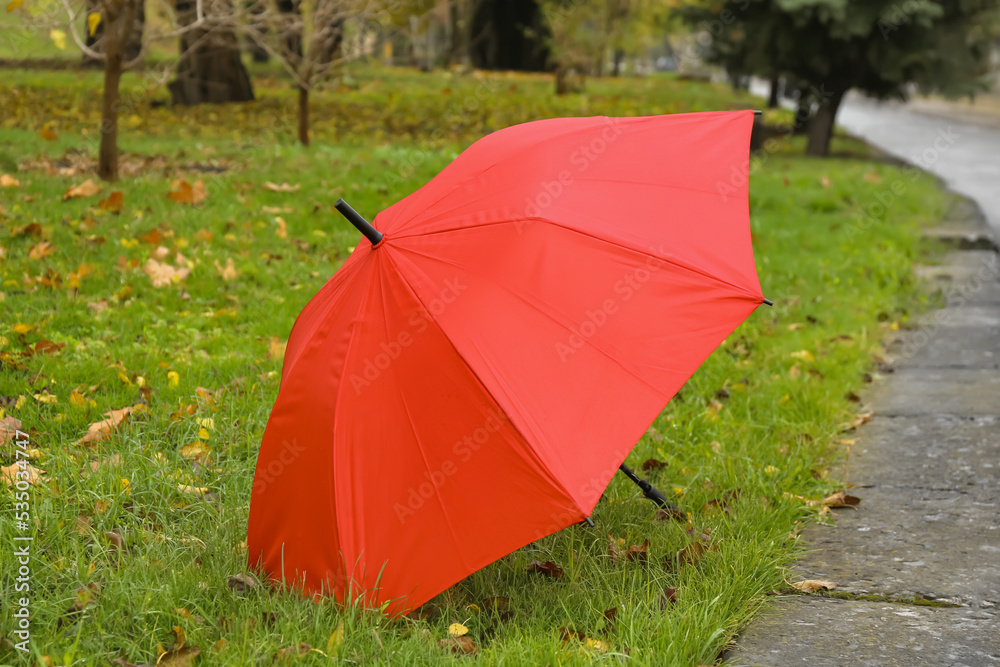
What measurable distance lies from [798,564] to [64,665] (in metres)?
2.19

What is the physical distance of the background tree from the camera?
36.9ft

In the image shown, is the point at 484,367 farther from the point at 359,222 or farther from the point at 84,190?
the point at 84,190

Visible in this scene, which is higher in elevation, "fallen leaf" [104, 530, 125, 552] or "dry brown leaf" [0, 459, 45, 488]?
"dry brown leaf" [0, 459, 45, 488]

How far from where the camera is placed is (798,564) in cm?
305

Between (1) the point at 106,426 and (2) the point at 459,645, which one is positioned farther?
(1) the point at 106,426

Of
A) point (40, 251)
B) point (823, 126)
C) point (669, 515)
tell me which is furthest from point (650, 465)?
point (823, 126)

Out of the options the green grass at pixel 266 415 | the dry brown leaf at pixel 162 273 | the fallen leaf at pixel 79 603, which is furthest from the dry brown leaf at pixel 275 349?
the fallen leaf at pixel 79 603

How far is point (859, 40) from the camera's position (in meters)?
12.1

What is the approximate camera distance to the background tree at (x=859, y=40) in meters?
11.3

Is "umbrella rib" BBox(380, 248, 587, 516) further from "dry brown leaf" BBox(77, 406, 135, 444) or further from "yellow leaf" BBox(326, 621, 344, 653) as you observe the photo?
"dry brown leaf" BBox(77, 406, 135, 444)

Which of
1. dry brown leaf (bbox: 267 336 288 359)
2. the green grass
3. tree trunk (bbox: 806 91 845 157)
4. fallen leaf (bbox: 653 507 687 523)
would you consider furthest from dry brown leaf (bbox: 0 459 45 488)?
tree trunk (bbox: 806 91 845 157)

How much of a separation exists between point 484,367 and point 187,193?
5.42 metres

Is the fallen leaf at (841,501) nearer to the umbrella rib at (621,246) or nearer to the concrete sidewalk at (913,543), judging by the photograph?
the concrete sidewalk at (913,543)

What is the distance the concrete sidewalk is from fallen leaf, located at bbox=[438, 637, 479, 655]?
0.70 m
